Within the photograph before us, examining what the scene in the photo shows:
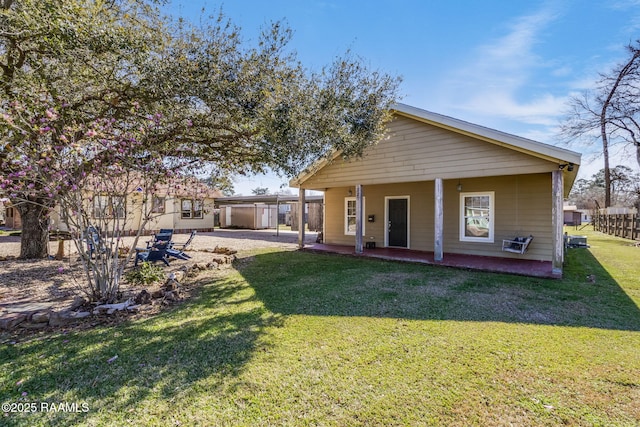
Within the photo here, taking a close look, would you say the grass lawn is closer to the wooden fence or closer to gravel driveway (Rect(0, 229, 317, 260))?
gravel driveway (Rect(0, 229, 317, 260))

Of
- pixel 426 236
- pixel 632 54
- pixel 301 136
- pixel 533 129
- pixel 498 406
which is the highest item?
pixel 632 54

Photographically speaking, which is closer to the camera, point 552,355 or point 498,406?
point 498,406

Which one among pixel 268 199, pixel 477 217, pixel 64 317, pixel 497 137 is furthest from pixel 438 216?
pixel 268 199

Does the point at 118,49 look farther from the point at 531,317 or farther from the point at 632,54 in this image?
the point at 632,54

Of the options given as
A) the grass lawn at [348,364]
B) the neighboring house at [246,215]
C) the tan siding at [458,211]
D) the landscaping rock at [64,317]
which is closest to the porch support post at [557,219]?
the grass lawn at [348,364]

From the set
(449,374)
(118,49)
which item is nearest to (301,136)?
(118,49)

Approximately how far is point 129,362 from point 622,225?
999 inches

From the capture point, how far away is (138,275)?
6359 mm

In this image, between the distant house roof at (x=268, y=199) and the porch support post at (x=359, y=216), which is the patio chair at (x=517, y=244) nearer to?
the porch support post at (x=359, y=216)

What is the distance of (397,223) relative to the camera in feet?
36.7

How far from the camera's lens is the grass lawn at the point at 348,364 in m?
2.39

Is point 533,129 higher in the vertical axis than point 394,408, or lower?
higher

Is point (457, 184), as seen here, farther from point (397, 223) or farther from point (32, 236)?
point (32, 236)

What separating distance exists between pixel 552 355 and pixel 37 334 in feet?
19.8
